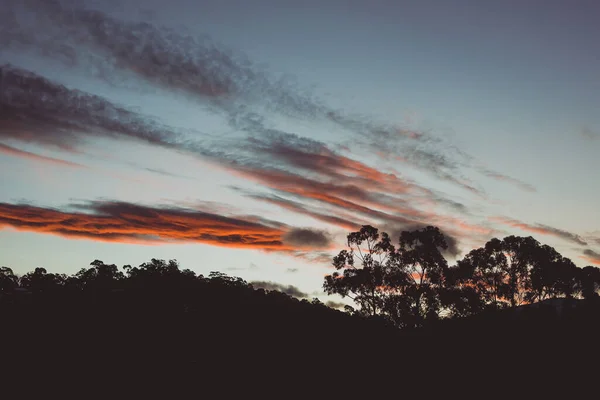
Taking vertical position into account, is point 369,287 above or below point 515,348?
above

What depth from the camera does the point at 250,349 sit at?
25.7 meters

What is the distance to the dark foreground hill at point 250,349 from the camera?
2053 cm

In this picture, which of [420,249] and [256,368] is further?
[420,249]

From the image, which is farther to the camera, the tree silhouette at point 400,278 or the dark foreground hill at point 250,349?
the tree silhouette at point 400,278

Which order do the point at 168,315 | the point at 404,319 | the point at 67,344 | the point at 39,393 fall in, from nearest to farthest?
1. the point at 39,393
2. the point at 67,344
3. the point at 168,315
4. the point at 404,319

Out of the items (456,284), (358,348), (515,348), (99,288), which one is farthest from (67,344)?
(456,284)

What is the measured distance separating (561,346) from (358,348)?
12278 mm

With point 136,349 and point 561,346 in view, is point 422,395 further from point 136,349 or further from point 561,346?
point 136,349

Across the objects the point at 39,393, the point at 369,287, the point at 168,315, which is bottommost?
the point at 39,393

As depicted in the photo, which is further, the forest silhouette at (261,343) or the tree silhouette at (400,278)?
the tree silhouette at (400,278)

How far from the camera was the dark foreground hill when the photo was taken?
20.5 metres

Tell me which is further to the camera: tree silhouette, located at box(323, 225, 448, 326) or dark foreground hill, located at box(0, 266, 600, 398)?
tree silhouette, located at box(323, 225, 448, 326)

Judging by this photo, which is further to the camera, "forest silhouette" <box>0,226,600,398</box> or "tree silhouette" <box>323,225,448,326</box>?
"tree silhouette" <box>323,225,448,326</box>

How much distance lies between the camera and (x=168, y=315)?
26281mm
